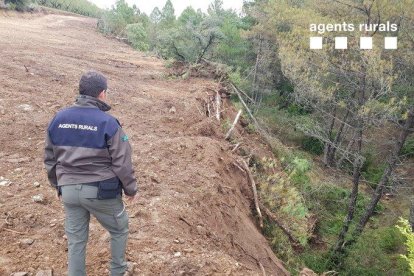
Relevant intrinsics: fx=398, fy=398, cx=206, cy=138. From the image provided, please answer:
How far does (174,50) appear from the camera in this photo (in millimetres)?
15750

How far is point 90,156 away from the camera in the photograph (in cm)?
289

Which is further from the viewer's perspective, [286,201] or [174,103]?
[174,103]

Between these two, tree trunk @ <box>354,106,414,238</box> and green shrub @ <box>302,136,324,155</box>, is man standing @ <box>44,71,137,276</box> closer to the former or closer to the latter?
tree trunk @ <box>354,106,414,238</box>

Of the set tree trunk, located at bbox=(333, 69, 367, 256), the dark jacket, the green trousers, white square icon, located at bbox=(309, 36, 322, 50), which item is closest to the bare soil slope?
the green trousers

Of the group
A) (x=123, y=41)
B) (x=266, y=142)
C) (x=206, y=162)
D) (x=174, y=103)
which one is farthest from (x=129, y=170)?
(x=123, y=41)

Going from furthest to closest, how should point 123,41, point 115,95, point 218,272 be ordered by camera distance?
point 123,41, point 115,95, point 218,272

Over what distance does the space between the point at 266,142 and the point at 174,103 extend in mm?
2940

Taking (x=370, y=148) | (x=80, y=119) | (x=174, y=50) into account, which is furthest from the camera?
(x=370, y=148)

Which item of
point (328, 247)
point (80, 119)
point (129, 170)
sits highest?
point (80, 119)

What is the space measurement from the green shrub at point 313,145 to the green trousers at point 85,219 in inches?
755

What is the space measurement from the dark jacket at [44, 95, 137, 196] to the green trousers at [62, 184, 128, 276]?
10 cm

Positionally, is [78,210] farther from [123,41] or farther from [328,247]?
[123,41]

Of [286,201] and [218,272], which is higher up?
[218,272]

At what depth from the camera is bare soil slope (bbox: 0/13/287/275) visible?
392cm
